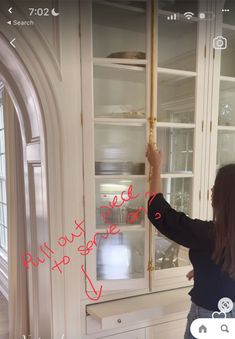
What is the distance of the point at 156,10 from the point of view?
866mm

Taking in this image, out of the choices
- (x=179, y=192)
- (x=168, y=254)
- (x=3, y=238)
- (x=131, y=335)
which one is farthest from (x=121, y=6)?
(x=3, y=238)

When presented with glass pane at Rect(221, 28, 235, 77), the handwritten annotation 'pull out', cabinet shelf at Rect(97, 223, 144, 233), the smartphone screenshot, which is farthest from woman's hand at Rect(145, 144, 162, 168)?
glass pane at Rect(221, 28, 235, 77)

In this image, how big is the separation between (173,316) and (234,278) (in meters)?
0.44

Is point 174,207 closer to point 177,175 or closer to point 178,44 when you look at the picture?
point 177,175

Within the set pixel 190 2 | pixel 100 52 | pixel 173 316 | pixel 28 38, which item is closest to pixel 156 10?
pixel 190 2

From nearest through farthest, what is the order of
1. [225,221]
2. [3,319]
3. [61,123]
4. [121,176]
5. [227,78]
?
[225,221], [61,123], [121,176], [227,78], [3,319]

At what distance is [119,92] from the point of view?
0.99m

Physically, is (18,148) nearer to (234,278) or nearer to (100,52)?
(100,52)

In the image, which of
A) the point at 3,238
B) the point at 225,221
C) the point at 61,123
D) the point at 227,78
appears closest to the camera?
the point at 225,221

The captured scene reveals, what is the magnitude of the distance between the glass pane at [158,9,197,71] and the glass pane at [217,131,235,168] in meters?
0.30

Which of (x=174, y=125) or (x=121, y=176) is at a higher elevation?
(x=174, y=125)

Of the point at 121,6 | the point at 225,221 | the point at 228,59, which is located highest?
the point at 121,6

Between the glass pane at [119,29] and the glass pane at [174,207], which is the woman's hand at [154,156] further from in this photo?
the glass pane at [119,29]

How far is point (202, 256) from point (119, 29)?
781mm
